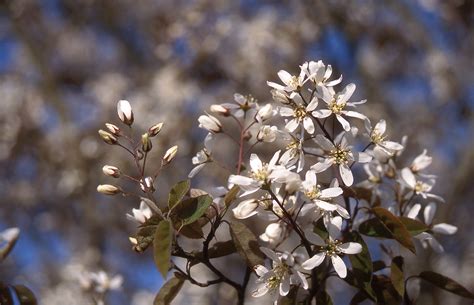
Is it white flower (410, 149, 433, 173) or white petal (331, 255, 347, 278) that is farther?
white flower (410, 149, 433, 173)

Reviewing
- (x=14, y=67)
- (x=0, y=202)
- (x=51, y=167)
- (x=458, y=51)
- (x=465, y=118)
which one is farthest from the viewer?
(x=14, y=67)

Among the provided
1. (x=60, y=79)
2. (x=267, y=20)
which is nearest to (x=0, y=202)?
(x=60, y=79)

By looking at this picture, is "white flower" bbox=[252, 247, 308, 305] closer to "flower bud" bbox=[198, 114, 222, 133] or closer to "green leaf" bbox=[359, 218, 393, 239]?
"green leaf" bbox=[359, 218, 393, 239]

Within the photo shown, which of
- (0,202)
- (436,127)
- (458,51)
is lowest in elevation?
(0,202)

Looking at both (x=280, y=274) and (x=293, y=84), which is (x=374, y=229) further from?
(x=293, y=84)

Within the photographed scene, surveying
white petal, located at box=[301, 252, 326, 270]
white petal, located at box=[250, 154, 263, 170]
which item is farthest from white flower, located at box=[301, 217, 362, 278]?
white petal, located at box=[250, 154, 263, 170]

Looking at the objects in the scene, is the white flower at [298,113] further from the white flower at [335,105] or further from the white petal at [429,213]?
the white petal at [429,213]

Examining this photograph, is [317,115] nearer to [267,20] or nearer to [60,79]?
[267,20]
